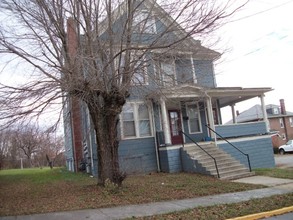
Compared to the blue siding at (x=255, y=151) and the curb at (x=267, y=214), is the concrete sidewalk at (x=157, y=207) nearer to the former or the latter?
the curb at (x=267, y=214)

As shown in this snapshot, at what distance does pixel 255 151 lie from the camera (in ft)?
63.1

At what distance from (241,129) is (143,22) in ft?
33.9

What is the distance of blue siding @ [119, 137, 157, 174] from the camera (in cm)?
1737

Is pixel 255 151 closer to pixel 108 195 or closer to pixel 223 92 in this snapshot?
pixel 223 92

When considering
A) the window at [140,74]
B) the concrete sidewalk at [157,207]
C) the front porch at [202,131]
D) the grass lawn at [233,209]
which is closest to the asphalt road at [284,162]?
the front porch at [202,131]

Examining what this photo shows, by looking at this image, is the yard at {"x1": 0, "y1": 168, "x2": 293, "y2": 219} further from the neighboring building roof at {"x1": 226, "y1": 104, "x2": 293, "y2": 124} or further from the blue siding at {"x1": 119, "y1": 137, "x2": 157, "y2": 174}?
the neighboring building roof at {"x1": 226, "y1": 104, "x2": 293, "y2": 124}

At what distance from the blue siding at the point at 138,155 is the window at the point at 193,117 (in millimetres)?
3159

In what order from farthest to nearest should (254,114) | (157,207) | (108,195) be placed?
(254,114) → (108,195) → (157,207)

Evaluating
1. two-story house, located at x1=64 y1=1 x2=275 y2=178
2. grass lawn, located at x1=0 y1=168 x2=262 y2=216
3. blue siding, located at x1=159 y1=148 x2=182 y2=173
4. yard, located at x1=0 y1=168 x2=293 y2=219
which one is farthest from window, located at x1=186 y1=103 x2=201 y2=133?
grass lawn, located at x1=0 y1=168 x2=262 y2=216

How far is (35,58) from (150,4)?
13.9 ft

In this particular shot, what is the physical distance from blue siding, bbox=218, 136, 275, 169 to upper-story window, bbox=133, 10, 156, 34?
28.5 ft

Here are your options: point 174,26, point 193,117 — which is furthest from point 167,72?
point 193,117

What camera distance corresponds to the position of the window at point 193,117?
66.2ft

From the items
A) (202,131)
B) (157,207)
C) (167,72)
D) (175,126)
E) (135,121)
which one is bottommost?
(157,207)
